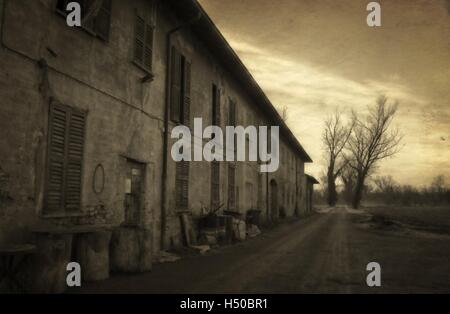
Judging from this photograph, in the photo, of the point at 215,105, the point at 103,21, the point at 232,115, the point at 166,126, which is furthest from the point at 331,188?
the point at 103,21

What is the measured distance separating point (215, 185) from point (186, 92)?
3.89m

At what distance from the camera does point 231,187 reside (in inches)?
628

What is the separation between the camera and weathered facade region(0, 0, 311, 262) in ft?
18.2

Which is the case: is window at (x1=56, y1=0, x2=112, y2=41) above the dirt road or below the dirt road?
above

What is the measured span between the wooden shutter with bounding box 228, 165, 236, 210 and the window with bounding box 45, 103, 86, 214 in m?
9.32

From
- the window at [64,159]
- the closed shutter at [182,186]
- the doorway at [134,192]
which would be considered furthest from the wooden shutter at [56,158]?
the closed shutter at [182,186]

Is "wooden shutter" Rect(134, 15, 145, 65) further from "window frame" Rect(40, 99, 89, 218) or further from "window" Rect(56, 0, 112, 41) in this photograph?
"window frame" Rect(40, 99, 89, 218)

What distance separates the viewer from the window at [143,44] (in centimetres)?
890

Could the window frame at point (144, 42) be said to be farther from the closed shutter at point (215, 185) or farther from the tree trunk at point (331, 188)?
the tree trunk at point (331, 188)

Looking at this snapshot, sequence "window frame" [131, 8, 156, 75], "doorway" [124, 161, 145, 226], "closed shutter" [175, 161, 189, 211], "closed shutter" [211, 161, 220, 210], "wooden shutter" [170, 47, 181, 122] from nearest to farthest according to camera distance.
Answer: "doorway" [124, 161, 145, 226]
"window frame" [131, 8, 156, 75]
"wooden shutter" [170, 47, 181, 122]
"closed shutter" [175, 161, 189, 211]
"closed shutter" [211, 161, 220, 210]

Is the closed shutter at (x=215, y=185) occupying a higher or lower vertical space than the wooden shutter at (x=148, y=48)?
lower

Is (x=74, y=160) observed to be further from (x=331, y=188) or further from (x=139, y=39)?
(x=331, y=188)

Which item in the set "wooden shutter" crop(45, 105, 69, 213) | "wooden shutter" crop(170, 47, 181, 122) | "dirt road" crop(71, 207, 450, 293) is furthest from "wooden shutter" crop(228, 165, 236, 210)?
"wooden shutter" crop(45, 105, 69, 213)

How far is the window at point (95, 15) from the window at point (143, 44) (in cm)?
112
